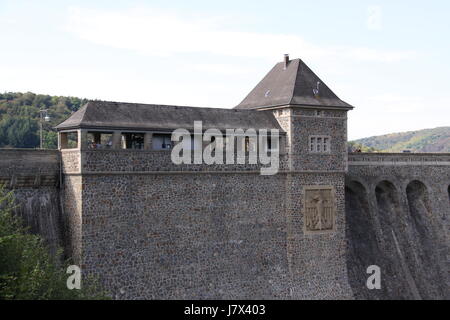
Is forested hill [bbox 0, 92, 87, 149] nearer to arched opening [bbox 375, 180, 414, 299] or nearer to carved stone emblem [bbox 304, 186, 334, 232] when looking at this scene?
arched opening [bbox 375, 180, 414, 299]

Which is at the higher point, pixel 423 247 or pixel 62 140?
pixel 62 140

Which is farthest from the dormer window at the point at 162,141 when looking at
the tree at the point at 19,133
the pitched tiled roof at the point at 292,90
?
the tree at the point at 19,133

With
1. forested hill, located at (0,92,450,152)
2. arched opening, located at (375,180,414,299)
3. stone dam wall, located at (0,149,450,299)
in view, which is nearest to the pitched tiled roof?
stone dam wall, located at (0,149,450,299)

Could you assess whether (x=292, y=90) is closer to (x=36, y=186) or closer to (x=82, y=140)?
(x=82, y=140)

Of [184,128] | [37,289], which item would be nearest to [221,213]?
[184,128]

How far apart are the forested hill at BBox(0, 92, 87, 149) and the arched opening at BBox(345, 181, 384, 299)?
34.0 meters

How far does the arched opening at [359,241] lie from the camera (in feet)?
116

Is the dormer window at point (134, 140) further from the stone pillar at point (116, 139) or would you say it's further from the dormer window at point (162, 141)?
the stone pillar at point (116, 139)

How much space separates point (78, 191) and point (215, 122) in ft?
25.5

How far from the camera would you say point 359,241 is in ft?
124

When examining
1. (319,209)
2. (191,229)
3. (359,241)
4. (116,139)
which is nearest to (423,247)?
(359,241)

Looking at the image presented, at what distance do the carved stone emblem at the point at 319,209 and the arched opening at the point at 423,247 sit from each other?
10097 mm

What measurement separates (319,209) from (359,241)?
6581mm

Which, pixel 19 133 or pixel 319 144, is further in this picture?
pixel 19 133
